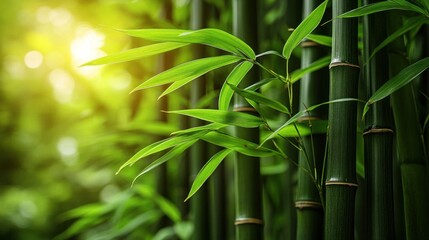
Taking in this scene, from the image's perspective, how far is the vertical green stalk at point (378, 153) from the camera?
600 millimetres

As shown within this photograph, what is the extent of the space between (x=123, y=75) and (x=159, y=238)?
48 centimetres

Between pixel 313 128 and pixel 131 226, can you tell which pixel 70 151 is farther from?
pixel 313 128

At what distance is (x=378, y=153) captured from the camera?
61cm

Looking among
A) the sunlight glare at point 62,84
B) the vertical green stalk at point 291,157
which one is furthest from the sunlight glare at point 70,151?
the vertical green stalk at point 291,157

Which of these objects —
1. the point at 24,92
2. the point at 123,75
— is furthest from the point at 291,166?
the point at 24,92

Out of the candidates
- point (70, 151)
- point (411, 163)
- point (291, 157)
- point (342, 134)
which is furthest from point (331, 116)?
point (70, 151)

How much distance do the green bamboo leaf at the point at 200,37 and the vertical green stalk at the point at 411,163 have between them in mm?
180

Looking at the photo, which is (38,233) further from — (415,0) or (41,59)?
(415,0)

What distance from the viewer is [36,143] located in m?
2.94

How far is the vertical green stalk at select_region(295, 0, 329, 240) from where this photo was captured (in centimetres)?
65

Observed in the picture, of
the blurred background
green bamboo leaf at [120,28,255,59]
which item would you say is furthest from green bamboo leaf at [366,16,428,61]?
the blurred background

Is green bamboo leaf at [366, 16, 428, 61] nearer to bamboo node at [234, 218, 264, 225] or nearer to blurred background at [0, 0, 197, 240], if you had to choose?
bamboo node at [234, 218, 264, 225]

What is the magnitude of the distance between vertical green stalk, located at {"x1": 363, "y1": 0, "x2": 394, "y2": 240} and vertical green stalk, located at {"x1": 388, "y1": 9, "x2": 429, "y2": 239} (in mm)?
38

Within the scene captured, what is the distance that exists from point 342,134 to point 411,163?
0.39 ft
